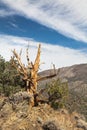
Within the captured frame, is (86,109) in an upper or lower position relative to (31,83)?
lower

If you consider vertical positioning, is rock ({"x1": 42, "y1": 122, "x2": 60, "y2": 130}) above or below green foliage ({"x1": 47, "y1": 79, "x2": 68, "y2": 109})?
below

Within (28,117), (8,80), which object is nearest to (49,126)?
(28,117)

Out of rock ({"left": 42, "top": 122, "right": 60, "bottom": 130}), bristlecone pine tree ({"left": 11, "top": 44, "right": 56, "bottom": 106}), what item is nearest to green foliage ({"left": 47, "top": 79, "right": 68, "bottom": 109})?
bristlecone pine tree ({"left": 11, "top": 44, "right": 56, "bottom": 106})

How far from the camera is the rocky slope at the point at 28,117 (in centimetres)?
2652

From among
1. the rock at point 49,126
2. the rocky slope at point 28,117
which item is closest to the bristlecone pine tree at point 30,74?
the rocky slope at point 28,117

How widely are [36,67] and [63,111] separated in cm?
632

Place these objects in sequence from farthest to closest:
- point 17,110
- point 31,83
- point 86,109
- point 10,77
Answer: point 86,109, point 10,77, point 31,83, point 17,110

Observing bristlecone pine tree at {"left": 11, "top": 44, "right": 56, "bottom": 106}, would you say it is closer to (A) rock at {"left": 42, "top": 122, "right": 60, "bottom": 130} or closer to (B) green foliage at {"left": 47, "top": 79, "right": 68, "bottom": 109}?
(B) green foliage at {"left": 47, "top": 79, "right": 68, "bottom": 109}

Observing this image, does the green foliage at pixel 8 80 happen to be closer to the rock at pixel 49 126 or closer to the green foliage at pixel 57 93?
the green foliage at pixel 57 93

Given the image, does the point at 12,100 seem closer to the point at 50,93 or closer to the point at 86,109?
the point at 50,93

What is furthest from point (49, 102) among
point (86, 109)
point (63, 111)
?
point (86, 109)

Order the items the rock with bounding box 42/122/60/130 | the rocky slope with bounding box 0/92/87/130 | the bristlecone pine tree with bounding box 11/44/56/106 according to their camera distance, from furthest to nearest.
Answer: the bristlecone pine tree with bounding box 11/44/56/106
the rocky slope with bounding box 0/92/87/130
the rock with bounding box 42/122/60/130

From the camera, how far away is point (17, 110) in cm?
2927

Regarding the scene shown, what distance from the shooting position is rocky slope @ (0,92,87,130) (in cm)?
2652
